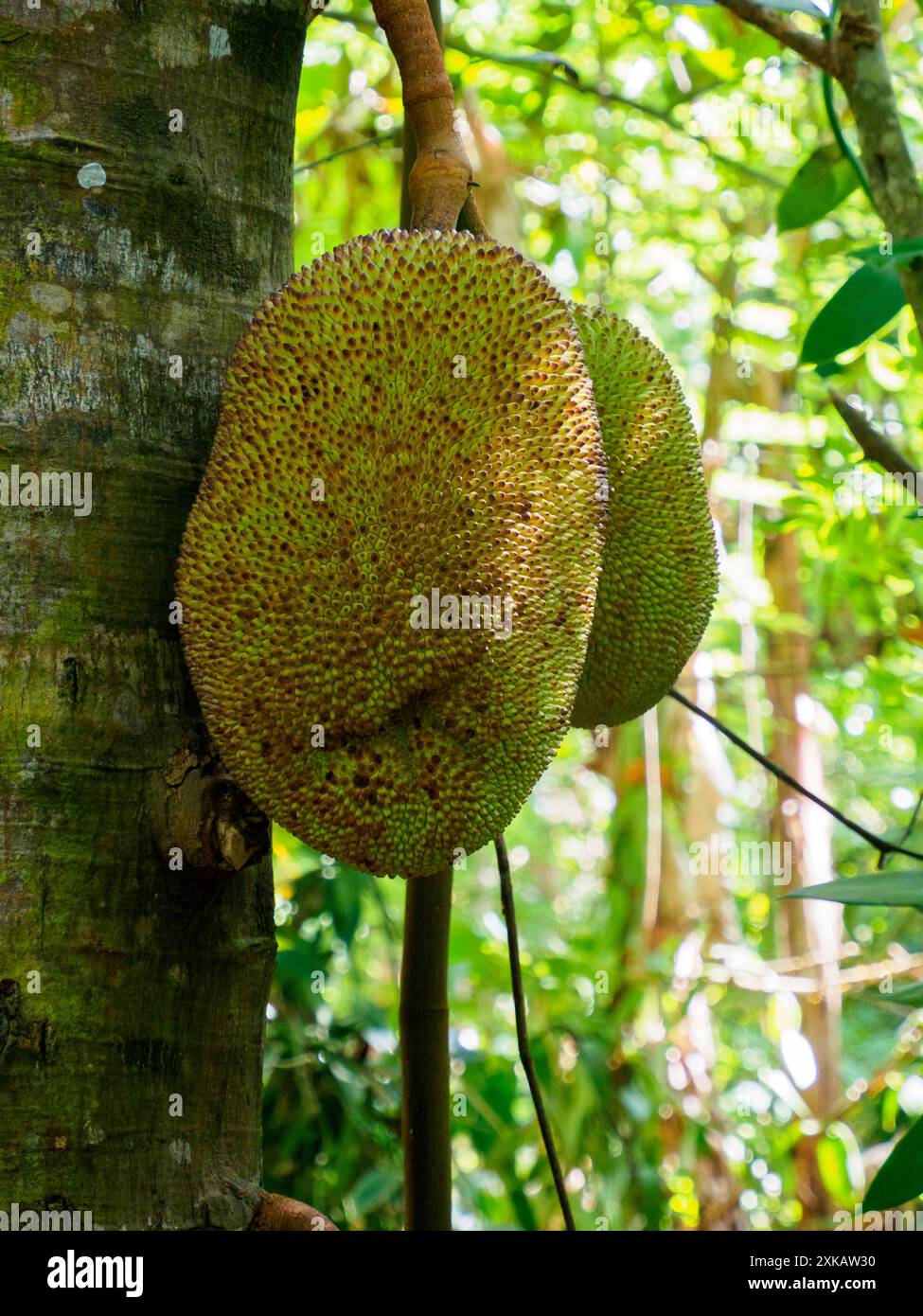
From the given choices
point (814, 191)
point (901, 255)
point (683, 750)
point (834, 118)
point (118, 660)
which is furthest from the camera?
point (683, 750)

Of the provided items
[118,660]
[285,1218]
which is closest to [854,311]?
[118,660]

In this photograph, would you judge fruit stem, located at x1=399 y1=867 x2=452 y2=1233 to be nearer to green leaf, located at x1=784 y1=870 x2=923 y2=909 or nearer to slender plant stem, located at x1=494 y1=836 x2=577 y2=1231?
slender plant stem, located at x1=494 y1=836 x2=577 y2=1231

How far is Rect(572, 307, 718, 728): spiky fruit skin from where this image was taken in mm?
1011

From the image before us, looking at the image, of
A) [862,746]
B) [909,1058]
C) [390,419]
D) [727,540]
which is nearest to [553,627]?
[390,419]

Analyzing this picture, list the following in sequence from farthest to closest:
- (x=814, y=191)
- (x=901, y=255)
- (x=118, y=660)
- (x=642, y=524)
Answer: (x=814, y=191) < (x=642, y=524) < (x=901, y=255) < (x=118, y=660)

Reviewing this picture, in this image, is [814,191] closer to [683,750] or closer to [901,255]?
[901,255]

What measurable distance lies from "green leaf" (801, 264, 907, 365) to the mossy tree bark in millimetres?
420

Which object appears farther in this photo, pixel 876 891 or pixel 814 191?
pixel 814 191

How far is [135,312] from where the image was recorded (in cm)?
80

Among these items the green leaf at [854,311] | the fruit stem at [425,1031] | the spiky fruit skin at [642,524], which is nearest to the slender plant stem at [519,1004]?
the fruit stem at [425,1031]

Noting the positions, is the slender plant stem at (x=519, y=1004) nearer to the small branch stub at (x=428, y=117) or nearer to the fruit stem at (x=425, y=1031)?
the fruit stem at (x=425, y=1031)

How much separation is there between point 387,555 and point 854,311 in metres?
0.42

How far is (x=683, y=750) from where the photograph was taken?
125 inches

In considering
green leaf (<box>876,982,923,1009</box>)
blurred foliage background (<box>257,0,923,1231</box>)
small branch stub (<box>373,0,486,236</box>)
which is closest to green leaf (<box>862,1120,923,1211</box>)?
green leaf (<box>876,982,923,1009</box>)
